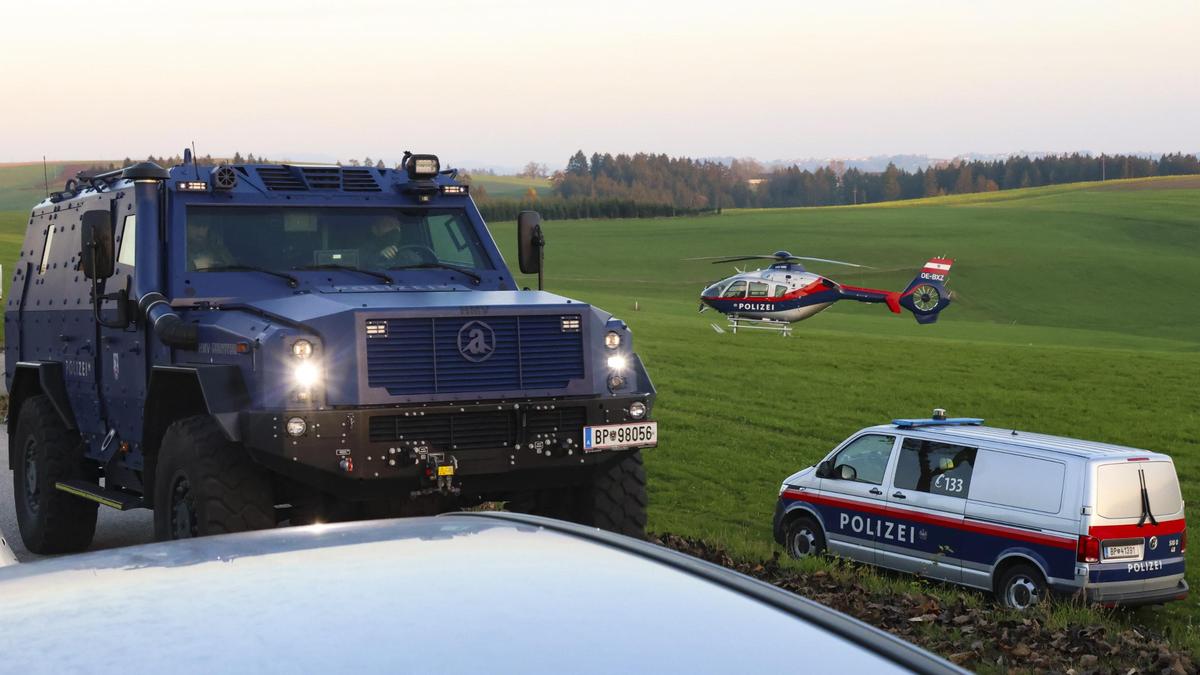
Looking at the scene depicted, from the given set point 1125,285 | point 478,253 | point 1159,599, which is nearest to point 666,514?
point 1159,599

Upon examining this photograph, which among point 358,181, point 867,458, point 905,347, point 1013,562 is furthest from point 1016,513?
point 905,347

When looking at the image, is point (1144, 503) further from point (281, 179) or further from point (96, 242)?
point (96, 242)

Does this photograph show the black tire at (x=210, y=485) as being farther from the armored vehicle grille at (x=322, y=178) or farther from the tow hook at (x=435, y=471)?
the armored vehicle grille at (x=322, y=178)

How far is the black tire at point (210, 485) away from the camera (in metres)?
8.55

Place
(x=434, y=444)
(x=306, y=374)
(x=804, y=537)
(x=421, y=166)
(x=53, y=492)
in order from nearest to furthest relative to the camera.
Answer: (x=306, y=374) < (x=434, y=444) < (x=421, y=166) < (x=53, y=492) < (x=804, y=537)

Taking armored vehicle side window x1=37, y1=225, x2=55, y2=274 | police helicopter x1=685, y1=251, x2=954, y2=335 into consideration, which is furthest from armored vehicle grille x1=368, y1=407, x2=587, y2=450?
police helicopter x1=685, y1=251, x2=954, y2=335

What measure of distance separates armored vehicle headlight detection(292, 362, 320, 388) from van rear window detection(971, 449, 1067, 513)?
9573 mm

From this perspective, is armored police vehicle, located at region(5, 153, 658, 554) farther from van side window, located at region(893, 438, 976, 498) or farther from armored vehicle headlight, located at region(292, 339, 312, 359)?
van side window, located at region(893, 438, 976, 498)

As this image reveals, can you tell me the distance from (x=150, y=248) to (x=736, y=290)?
45.3 meters

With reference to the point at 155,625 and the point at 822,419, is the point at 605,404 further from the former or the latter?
the point at 822,419

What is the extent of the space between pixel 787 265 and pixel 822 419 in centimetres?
2716

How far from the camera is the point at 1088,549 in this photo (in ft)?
50.4

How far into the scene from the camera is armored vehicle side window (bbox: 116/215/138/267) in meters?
10.1

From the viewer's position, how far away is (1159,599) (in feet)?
52.0
